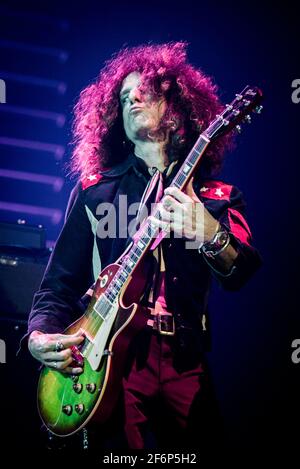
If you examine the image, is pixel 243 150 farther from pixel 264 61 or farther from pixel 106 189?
pixel 106 189

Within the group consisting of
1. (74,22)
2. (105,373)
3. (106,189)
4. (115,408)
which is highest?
(74,22)

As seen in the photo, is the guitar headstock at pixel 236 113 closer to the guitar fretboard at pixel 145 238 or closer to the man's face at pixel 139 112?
the guitar fretboard at pixel 145 238

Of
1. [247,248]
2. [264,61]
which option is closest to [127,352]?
[247,248]

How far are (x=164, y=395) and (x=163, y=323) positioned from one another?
290 millimetres

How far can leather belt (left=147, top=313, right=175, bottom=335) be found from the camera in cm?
210

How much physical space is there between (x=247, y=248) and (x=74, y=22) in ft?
9.25

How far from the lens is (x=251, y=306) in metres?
3.70

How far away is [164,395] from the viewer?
2107mm

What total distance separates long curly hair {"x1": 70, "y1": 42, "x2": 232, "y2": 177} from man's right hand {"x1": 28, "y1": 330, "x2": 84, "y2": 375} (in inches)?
37.1
